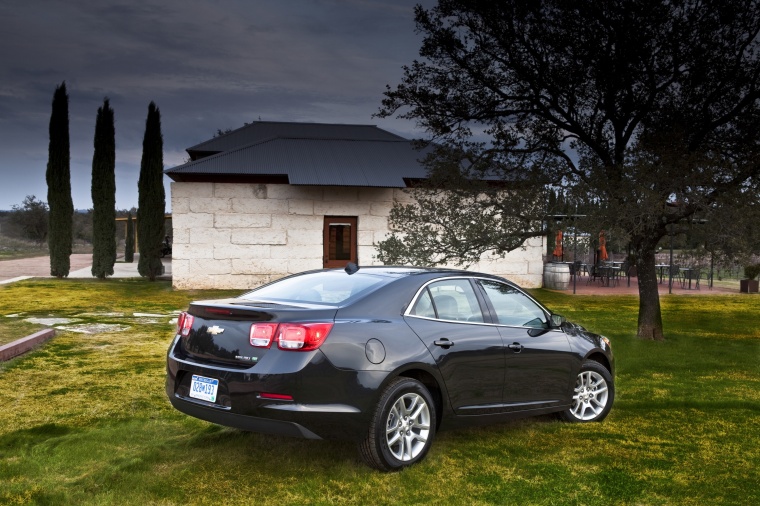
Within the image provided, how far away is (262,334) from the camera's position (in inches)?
213

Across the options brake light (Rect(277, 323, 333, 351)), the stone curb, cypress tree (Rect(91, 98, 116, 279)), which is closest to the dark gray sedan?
brake light (Rect(277, 323, 333, 351))

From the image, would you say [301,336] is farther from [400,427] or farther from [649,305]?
[649,305]

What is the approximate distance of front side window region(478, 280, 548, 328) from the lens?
6.81m

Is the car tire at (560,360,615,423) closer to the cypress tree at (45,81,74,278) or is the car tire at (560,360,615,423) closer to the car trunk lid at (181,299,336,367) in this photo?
the car trunk lid at (181,299,336,367)

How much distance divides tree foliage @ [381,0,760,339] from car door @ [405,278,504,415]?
6251 millimetres

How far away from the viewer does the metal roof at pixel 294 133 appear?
32.0m

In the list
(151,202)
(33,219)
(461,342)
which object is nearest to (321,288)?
(461,342)

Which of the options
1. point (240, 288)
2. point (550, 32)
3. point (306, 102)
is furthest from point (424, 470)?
point (306, 102)

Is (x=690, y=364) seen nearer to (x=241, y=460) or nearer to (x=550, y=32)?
(x=550, y=32)

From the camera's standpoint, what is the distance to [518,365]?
21.9ft

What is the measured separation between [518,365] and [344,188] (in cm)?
1975

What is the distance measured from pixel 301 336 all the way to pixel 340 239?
21.0 meters

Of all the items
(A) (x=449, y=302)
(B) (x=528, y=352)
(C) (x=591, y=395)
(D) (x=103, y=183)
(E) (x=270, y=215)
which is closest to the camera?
(A) (x=449, y=302)

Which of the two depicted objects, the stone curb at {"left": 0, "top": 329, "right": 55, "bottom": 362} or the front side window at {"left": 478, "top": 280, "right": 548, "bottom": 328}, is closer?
the front side window at {"left": 478, "top": 280, "right": 548, "bottom": 328}
